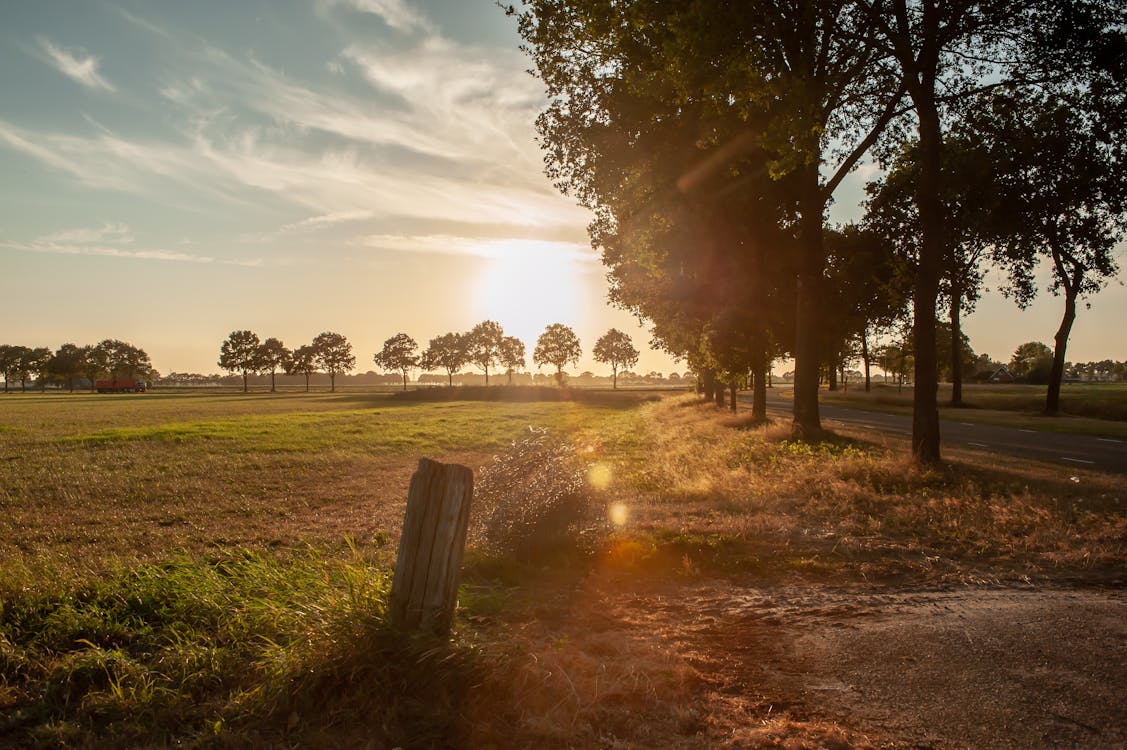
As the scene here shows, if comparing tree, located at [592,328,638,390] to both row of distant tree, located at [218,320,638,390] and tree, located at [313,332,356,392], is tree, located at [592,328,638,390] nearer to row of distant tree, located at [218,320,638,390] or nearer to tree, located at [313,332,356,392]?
row of distant tree, located at [218,320,638,390]

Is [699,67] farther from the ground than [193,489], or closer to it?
farther from the ground

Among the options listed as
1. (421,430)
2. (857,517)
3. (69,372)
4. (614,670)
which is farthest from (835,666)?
(69,372)

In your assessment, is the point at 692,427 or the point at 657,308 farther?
the point at 692,427

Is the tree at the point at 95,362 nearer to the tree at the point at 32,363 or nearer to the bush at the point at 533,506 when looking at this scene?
the tree at the point at 32,363

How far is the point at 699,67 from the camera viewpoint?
10562 millimetres

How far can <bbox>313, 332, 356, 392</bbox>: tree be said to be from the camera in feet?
455

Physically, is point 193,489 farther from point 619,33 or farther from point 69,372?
point 69,372

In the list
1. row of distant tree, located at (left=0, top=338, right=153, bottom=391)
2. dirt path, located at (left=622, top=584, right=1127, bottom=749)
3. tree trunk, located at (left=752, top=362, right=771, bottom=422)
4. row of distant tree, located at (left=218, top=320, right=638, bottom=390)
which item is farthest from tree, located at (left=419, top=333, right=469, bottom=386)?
dirt path, located at (left=622, top=584, right=1127, bottom=749)

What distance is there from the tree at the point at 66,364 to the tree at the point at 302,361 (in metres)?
62.1

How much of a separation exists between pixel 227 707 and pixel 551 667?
6.54 ft

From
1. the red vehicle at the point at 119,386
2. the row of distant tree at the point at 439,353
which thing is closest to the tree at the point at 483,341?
the row of distant tree at the point at 439,353

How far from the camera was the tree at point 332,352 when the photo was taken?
139 metres

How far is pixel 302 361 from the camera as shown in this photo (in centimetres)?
13675

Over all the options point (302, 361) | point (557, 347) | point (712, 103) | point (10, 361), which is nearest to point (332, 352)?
point (302, 361)
